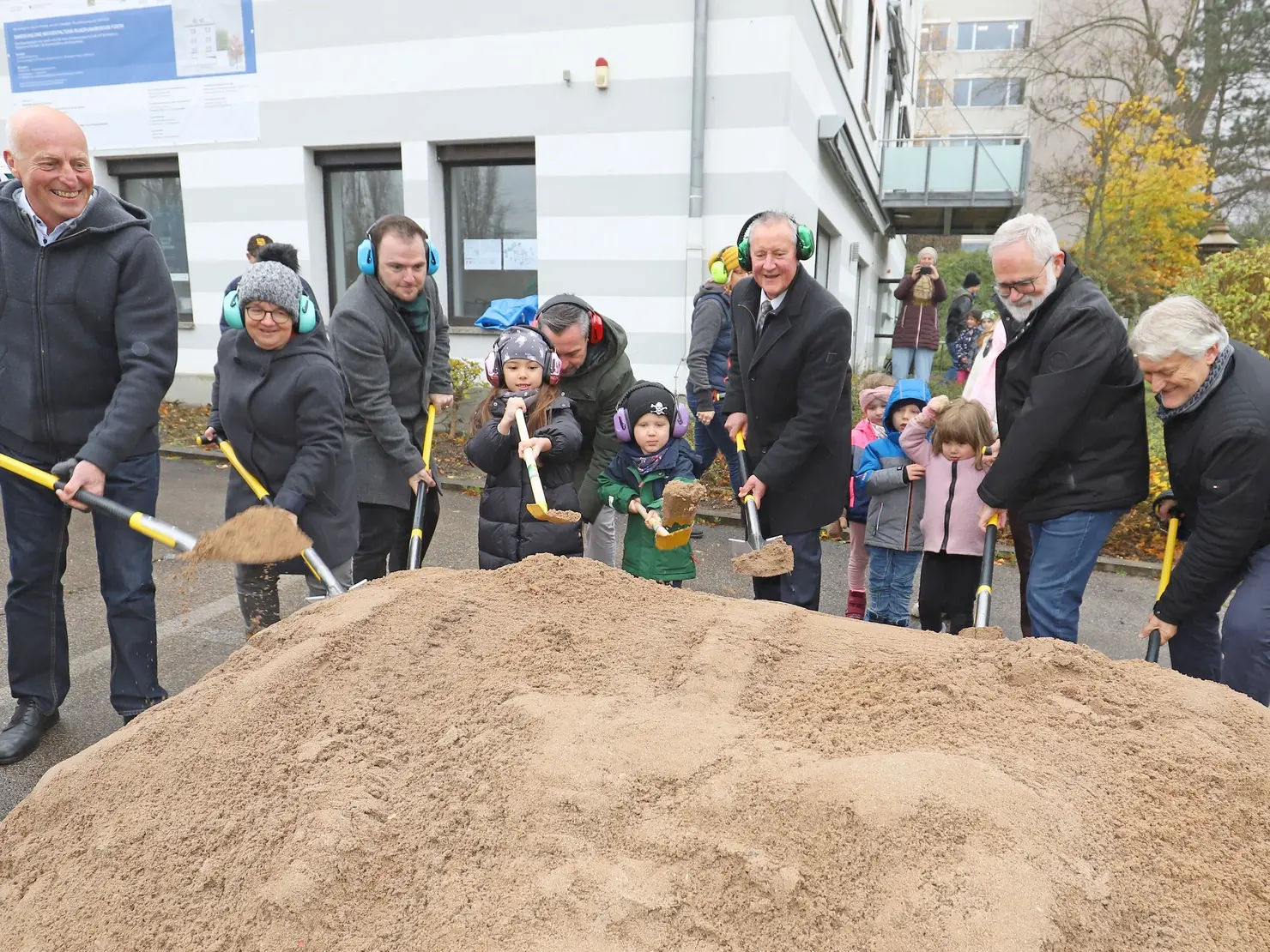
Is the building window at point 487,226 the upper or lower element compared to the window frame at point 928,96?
lower

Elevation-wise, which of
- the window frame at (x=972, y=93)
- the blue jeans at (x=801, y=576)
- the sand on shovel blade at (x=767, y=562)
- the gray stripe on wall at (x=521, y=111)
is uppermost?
the window frame at (x=972, y=93)

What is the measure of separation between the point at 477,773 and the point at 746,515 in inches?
80.9

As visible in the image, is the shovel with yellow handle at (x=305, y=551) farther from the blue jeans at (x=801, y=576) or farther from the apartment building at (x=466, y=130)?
the apartment building at (x=466, y=130)

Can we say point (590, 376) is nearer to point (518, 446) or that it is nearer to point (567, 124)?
point (518, 446)

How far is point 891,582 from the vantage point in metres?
4.26

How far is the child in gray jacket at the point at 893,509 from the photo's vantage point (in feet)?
13.6

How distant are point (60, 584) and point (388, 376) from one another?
1447 mm

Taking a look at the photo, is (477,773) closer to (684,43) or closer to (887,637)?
(887,637)

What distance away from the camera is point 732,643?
2.15 metres

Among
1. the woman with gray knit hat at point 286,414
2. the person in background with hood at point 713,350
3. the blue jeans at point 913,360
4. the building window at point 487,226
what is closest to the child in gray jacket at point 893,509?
the person in background with hood at point 713,350

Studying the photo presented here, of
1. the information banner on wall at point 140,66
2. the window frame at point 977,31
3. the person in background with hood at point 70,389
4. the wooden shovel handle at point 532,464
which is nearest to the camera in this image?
the person in background with hood at point 70,389

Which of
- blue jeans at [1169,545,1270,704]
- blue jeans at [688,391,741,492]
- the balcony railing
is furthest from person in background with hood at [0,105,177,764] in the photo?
the balcony railing

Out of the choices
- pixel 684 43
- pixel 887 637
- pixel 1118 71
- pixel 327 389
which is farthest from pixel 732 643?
pixel 1118 71

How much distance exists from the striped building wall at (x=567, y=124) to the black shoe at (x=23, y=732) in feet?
20.6
